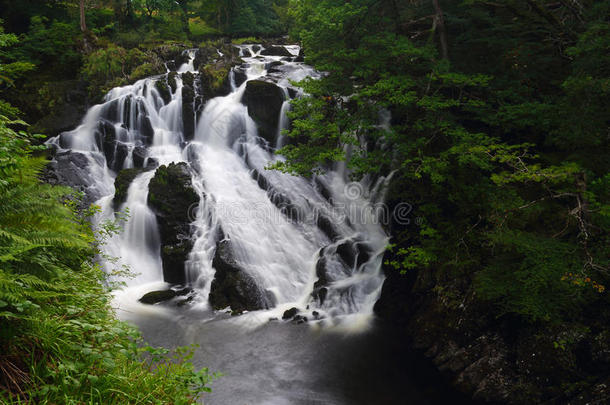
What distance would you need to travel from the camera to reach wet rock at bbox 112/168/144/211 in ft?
40.4

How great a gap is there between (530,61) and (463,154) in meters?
3.54

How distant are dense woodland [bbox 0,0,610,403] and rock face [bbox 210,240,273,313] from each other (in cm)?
297

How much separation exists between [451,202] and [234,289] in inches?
235

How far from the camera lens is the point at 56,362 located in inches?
111

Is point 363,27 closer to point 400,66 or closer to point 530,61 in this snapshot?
point 400,66

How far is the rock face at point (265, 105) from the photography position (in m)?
15.5

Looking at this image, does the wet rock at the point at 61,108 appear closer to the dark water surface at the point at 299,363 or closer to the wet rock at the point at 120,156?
the wet rock at the point at 120,156

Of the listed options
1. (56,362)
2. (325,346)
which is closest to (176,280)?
(325,346)

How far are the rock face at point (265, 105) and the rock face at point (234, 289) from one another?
6731mm

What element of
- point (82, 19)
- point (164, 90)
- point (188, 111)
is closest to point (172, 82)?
point (164, 90)

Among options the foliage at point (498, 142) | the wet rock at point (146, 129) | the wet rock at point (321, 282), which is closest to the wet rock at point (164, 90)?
the wet rock at point (146, 129)

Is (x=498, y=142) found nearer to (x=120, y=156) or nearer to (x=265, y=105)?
(x=265, y=105)

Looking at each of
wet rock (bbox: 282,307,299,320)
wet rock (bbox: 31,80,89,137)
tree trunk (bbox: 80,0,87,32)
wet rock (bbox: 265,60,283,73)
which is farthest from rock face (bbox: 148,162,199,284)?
tree trunk (bbox: 80,0,87,32)

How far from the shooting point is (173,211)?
11.9 metres
